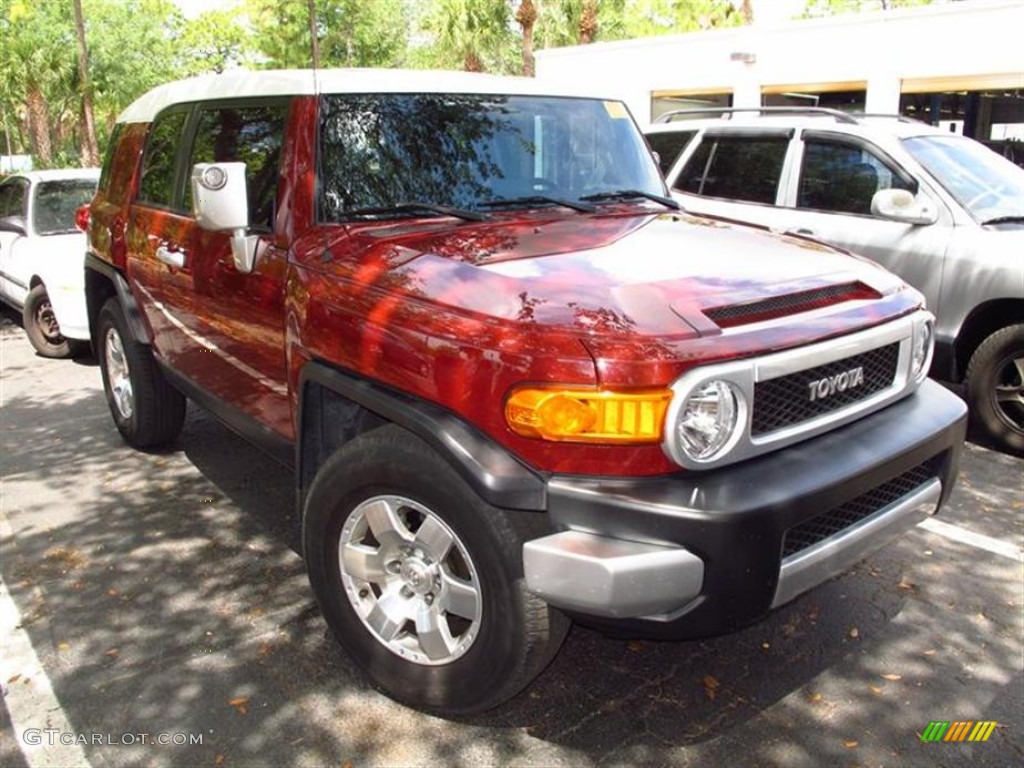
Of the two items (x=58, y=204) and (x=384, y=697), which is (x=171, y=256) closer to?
(x=384, y=697)

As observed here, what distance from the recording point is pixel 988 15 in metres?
14.7

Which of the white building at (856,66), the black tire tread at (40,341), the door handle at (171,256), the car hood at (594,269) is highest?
the white building at (856,66)

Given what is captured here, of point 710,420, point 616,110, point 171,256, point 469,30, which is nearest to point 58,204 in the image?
point 171,256

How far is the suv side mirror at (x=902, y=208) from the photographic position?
538cm

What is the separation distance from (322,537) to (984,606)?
2.65 m

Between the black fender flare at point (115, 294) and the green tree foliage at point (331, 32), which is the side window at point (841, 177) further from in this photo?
the green tree foliage at point (331, 32)

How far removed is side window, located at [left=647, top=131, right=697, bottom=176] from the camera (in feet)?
23.3

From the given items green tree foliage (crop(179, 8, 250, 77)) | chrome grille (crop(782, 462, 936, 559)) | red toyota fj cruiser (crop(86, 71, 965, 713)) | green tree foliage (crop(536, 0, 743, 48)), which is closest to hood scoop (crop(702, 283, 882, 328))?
red toyota fj cruiser (crop(86, 71, 965, 713))

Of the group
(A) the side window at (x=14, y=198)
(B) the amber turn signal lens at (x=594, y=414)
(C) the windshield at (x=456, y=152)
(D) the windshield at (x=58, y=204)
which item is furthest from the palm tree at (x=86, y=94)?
(B) the amber turn signal lens at (x=594, y=414)

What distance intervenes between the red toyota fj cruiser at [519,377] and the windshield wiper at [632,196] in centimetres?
2

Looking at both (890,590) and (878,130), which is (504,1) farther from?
(890,590)

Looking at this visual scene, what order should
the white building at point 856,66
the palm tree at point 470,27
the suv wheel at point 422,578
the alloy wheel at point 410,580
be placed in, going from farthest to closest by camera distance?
1. the palm tree at point 470,27
2. the white building at point 856,66
3. the alloy wheel at point 410,580
4. the suv wheel at point 422,578

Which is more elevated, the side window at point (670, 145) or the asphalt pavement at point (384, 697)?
the side window at point (670, 145)

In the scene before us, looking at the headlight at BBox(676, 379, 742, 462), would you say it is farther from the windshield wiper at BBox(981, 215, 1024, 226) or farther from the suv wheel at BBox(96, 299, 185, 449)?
the windshield wiper at BBox(981, 215, 1024, 226)
